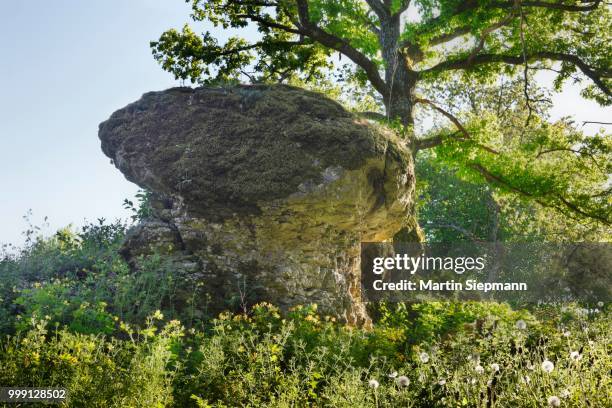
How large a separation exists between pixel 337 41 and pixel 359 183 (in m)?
5.95

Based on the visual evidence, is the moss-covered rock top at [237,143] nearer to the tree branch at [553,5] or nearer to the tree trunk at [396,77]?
the tree trunk at [396,77]

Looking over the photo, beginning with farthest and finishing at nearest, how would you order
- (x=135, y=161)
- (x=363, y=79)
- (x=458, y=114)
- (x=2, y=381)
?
(x=458, y=114), (x=363, y=79), (x=135, y=161), (x=2, y=381)

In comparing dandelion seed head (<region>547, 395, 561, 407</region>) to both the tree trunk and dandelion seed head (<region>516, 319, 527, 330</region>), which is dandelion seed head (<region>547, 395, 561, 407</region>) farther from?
the tree trunk

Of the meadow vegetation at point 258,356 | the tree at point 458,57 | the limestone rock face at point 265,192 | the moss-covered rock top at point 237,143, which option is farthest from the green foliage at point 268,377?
the tree at point 458,57

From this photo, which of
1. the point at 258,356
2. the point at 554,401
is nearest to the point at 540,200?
the point at 258,356

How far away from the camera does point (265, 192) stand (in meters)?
7.69

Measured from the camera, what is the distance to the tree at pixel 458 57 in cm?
1265

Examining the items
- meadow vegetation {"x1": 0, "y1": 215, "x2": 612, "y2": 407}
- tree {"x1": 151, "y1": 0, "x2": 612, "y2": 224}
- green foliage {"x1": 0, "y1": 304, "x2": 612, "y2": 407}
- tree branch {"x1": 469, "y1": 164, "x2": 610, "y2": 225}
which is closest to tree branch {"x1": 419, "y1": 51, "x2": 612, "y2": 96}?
tree {"x1": 151, "y1": 0, "x2": 612, "y2": 224}

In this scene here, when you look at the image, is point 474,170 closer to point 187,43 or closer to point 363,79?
point 363,79

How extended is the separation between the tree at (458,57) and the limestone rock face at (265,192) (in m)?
4.16

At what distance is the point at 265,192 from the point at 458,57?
846cm

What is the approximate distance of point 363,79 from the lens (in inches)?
583

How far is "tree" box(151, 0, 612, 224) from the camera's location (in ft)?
41.5

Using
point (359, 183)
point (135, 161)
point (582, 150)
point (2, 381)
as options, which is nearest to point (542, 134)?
point (582, 150)
